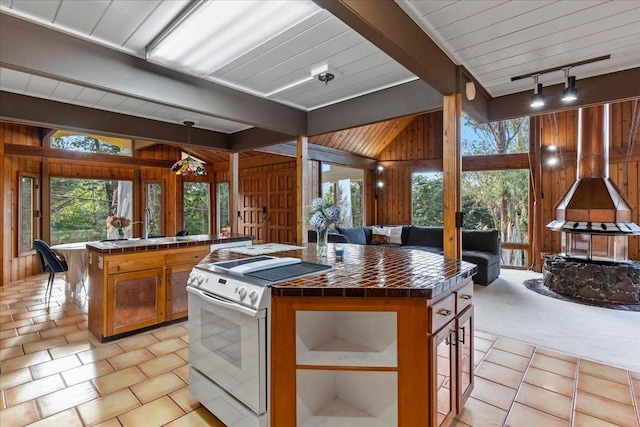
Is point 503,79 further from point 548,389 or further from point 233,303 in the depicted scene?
point 233,303

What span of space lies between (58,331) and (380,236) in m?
5.67

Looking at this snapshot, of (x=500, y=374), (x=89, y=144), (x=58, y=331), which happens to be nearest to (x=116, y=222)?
(x=58, y=331)

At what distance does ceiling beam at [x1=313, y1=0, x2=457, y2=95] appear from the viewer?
58.1 inches

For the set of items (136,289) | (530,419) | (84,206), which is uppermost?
(84,206)

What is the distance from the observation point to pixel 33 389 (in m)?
2.20

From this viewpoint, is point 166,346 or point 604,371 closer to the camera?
point 604,371

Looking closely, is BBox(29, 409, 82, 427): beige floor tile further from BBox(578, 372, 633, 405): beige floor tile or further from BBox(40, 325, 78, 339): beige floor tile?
BBox(578, 372, 633, 405): beige floor tile

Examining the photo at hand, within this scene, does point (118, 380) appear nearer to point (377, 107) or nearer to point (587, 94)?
point (377, 107)

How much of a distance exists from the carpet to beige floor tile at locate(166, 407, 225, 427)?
2718 millimetres

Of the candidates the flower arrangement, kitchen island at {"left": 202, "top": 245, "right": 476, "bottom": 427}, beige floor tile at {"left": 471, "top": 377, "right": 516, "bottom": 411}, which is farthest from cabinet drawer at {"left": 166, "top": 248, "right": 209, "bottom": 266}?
beige floor tile at {"left": 471, "top": 377, "right": 516, "bottom": 411}

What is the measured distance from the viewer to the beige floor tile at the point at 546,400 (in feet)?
6.40

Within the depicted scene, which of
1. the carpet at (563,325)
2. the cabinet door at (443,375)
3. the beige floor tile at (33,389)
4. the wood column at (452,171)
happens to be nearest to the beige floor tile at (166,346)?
the beige floor tile at (33,389)

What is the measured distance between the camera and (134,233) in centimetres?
736

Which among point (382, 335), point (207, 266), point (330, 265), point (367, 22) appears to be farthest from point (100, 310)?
point (367, 22)
